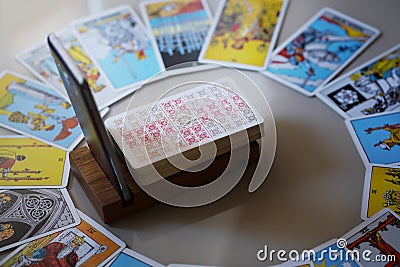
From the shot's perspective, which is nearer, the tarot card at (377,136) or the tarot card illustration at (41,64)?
the tarot card at (377,136)

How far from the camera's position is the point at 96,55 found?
1753 mm

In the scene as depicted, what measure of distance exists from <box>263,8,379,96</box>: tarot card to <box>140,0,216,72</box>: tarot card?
0.78 feet

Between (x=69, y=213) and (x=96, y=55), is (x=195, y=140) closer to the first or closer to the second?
(x=69, y=213)

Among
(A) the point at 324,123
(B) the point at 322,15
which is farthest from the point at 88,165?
(B) the point at 322,15

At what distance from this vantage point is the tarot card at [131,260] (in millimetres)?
1253

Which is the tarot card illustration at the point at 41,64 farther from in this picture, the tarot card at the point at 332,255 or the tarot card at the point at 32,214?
the tarot card at the point at 332,255

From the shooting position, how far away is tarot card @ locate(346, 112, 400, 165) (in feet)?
4.81

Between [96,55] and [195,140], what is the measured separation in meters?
0.57

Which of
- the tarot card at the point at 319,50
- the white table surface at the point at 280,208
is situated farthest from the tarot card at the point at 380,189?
the tarot card at the point at 319,50

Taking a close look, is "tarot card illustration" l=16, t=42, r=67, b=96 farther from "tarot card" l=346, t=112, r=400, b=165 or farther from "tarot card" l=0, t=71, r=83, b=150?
"tarot card" l=346, t=112, r=400, b=165

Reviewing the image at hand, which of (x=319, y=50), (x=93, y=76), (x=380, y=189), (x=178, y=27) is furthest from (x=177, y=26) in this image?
(x=380, y=189)

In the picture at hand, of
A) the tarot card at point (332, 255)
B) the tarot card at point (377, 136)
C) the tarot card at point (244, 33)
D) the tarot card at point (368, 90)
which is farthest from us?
the tarot card at point (244, 33)

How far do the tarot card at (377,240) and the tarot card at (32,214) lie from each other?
24.1 inches

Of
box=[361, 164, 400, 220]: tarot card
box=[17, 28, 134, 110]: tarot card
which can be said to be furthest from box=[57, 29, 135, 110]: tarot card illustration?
box=[361, 164, 400, 220]: tarot card
